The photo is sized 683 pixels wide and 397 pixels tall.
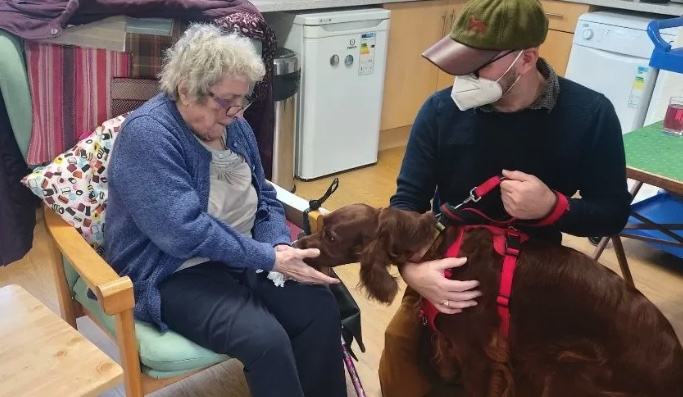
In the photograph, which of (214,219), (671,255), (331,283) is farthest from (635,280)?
(214,219)

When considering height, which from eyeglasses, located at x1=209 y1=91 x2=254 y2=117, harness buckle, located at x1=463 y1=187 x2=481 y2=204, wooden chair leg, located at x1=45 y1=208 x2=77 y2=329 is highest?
eyeglasses, located at x1=209 y1=91 x2=254 y2=117

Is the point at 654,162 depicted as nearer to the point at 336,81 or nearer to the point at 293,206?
the point at 293,206

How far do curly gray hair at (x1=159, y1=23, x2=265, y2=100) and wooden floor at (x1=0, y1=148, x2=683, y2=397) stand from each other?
38.3 inches

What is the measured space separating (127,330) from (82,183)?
0.46m

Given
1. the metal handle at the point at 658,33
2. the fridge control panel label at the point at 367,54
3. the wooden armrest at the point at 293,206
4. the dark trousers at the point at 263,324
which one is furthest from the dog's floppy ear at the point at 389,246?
the fridge control panel label at the point at 367,54

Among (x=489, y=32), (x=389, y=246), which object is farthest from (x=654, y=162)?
(x=389, y=246)

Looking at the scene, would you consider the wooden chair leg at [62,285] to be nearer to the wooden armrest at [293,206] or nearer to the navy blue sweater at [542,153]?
the wooden armrest at [293,206]

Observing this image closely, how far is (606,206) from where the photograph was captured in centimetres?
162

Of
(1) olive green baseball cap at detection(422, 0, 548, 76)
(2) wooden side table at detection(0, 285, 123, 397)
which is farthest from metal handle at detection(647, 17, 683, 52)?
(2) wooden side table at detection(0, 285, 123, 397)

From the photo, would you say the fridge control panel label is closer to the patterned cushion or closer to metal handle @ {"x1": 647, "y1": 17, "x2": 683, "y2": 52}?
metal handle @ {"x1": 647, "y1": 17, "x2": 683, "y2": 52}

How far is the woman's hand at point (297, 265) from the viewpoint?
1616 millimetres

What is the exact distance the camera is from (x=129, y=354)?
1485 mm

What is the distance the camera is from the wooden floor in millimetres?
2053

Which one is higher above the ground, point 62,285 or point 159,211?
point 159,211
